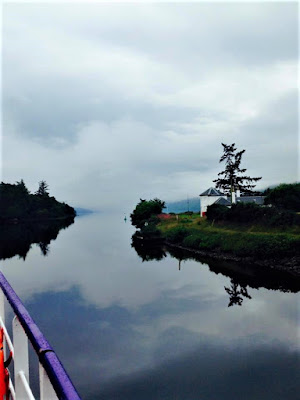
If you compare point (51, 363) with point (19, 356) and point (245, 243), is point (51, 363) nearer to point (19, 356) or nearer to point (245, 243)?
point (19, 356)

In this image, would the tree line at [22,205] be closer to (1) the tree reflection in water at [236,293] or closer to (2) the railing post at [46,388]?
(1) the tree reflection in water at [236,293]

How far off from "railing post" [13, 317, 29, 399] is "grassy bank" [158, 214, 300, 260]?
101ft

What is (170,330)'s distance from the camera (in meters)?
17.0

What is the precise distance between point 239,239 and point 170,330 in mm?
20225

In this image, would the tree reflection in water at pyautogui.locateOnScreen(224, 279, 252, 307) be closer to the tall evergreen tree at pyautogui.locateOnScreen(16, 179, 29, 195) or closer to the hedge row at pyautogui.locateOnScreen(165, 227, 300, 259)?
the hedge row at pyautogui.locateOnScreen(165, 227, 300, 259)

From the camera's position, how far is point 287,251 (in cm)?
2969

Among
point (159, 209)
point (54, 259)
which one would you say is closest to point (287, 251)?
point (54, 259)

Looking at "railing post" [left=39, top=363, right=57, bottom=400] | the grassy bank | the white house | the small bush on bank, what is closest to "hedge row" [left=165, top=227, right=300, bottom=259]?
the grassy bank

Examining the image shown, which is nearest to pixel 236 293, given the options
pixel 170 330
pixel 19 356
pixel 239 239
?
pixel 170 330

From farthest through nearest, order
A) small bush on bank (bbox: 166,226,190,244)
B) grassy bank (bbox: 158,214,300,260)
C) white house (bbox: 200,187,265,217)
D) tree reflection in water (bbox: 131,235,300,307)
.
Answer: white house (bbox: 200,187,265,217) < small bush on bank (bbox: 166,226,190,244) < grassy bank (bbox: 158,214,300,260) < tree reflection in water (bbox: 131,235,300,307)

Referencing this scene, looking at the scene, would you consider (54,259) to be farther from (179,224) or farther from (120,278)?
(179,224)

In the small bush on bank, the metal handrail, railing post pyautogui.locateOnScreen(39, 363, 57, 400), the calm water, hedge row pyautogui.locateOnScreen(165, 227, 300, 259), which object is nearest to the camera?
the metal handrail

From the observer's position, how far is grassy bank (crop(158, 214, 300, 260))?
30281 mm

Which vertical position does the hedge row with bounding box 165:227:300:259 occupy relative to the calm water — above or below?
above
